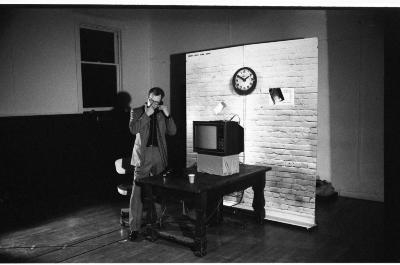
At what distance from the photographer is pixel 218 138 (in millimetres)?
4016

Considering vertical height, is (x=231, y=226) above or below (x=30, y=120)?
below

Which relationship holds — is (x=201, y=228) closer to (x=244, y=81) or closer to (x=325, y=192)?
(x=244, y=81)

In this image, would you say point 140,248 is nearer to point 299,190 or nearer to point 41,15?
point 299,190

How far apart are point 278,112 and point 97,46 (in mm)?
4032

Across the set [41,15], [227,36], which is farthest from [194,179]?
[41,15]

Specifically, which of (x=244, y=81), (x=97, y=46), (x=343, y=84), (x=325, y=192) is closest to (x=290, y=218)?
(x=325, y=192)

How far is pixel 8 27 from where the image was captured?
218 inches

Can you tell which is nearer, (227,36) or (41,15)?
(41,15)

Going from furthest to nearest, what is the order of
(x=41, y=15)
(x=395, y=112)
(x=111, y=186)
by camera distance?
(x=111, y=186) → (x=41, y=15) → (x=395, y=112)

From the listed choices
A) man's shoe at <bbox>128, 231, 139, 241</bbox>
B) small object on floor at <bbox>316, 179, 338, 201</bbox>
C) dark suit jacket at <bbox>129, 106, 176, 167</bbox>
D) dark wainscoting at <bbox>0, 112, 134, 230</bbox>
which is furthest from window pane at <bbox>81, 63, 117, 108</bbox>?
small object on floor at <bbox>316, 179, 338, 201</bbox>

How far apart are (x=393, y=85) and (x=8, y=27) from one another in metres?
5.42

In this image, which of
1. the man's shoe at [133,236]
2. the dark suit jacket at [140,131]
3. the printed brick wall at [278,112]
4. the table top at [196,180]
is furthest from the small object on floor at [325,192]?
the man's shoe at [133,236]

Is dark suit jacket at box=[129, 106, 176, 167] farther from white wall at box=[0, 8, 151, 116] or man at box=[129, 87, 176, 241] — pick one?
white wall at box=[0, 8, 151, 116]

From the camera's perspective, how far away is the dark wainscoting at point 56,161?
5.45 meters
